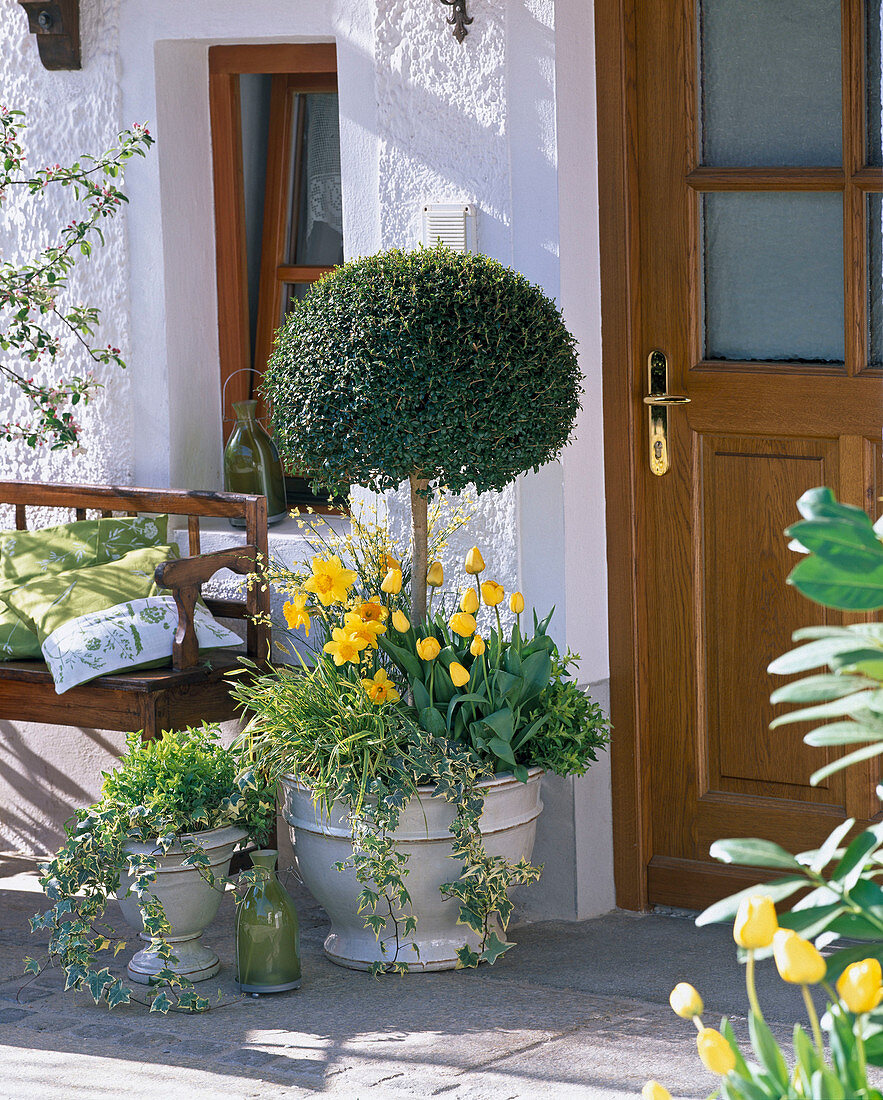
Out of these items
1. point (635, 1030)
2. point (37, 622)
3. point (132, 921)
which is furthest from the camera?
point (37, 622)

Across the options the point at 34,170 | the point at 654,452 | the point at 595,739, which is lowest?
the point at 595,739

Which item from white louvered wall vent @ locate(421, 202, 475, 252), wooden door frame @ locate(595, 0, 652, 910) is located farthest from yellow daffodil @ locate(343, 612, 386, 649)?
white louvered wall vent @ locate(421, 202, 475, 252)

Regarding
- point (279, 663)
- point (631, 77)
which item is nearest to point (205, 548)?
point (279, 663)

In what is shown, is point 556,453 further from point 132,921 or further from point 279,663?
point 132,921

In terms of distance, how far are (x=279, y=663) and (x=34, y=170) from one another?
161cm

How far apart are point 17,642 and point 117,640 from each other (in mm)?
384

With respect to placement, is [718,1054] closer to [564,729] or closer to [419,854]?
[419,854]

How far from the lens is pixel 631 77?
365 centimetres

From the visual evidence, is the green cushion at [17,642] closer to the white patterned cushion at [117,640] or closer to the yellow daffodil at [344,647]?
the white patterned cushion at [117,640]

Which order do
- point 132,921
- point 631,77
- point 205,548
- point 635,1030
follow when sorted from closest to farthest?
1. point 635,1030
2. point 132,921
3. point 631,77
4. point 205,548

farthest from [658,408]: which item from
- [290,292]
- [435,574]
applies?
[290,292]

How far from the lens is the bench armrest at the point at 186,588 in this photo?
12.2 feet

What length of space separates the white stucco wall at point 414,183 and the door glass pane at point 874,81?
2.16ft

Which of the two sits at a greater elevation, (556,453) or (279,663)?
(556,453)
